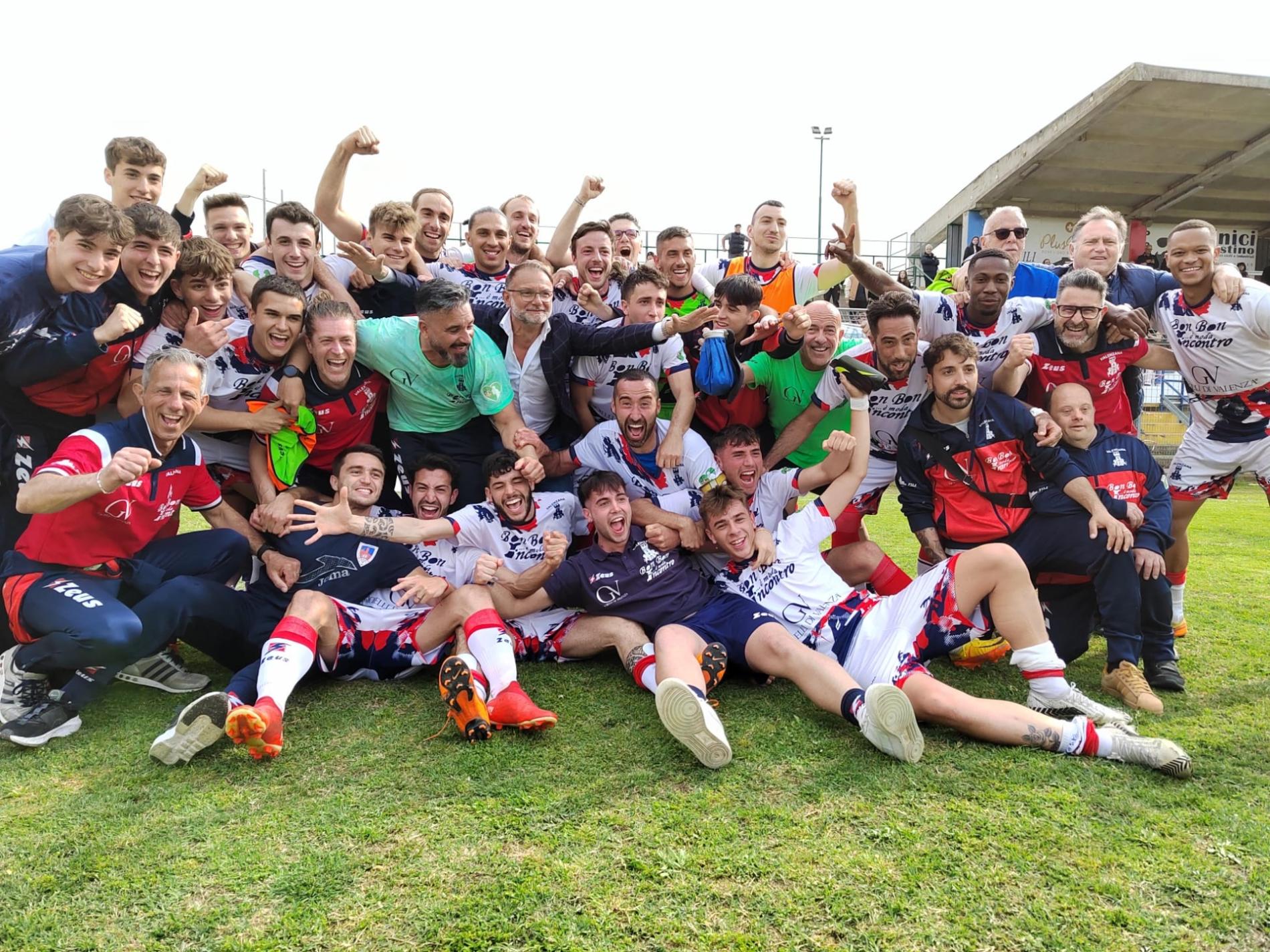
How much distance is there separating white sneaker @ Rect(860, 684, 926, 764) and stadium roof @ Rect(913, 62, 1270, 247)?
20108 mm

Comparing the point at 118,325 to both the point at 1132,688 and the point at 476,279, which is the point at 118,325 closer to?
the point at 476,279

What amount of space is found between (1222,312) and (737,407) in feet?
9.56

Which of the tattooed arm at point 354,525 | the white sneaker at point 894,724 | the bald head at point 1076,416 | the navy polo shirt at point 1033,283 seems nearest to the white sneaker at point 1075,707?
the white sneaker at point 894,724

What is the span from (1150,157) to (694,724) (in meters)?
24.9

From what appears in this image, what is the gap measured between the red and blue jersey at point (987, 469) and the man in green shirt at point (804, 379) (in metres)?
0.73

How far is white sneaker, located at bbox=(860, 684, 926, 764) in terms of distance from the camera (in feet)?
9.83

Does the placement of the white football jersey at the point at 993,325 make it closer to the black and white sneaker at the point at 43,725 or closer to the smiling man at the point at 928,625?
the smiling man at the point at 928,625

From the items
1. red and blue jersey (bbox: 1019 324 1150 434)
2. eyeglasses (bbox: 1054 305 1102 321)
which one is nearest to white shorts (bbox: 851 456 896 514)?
red and blue jersey (bbox: 1019 324 1150 434)

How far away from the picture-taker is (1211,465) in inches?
198

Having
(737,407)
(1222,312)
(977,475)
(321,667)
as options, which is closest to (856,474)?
(977,475)

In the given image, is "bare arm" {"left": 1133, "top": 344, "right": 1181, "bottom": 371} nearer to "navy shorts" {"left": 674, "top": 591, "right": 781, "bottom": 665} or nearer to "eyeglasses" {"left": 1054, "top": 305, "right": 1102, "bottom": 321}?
"eyeglasses" {"left": 1054, "top": 305, "right": 1102, "bottom": 321}

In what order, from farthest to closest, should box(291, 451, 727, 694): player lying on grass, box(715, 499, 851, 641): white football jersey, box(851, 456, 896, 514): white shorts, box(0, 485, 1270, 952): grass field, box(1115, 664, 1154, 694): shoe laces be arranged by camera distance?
box(851, 456, 896, 514): white shorts
box(291, 451, 727, 694): player lying on grass
box(715, 499, 851, 641): white football jersey
box(1115, 664, 1154, 694): shoe laces
box(0, 485, 1270, 952): grass field

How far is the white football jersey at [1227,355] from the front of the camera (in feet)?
15.5

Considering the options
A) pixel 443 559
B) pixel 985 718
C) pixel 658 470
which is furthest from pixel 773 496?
pixel 443 559
